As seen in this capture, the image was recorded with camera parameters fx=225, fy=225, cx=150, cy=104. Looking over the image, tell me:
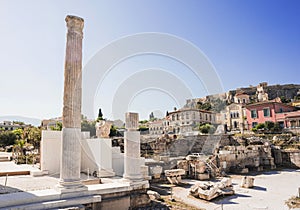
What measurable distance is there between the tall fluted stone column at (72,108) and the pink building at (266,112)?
35.1m

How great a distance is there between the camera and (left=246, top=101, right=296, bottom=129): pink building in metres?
35.0

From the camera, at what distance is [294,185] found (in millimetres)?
12250

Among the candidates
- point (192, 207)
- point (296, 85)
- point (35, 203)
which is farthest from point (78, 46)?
point (296, 85)

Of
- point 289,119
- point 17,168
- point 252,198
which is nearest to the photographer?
point 252,198

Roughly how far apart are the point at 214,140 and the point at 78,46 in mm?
26186

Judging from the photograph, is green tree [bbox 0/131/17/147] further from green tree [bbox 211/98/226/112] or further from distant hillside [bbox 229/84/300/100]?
distant hillside [bbox 229/84/300/100]

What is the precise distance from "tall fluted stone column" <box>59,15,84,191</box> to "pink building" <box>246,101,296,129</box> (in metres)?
35.1

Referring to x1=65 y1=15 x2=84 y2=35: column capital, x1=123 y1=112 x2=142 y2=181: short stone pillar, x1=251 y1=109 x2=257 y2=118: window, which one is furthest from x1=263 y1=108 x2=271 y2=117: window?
x1=65 y1=15 x2=84 y2=35: column capital

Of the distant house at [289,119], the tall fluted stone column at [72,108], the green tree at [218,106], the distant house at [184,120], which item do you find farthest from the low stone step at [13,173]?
the green tree at [218,106]

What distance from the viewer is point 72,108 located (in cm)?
702

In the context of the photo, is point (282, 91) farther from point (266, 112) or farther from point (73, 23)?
point (73, 23)

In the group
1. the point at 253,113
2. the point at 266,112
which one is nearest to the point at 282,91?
the point at 253,113

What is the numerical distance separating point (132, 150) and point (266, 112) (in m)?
33.2

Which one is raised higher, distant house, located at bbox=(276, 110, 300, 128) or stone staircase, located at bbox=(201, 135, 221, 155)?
distant house, located at bbox=(276, 110, 300, 128)
